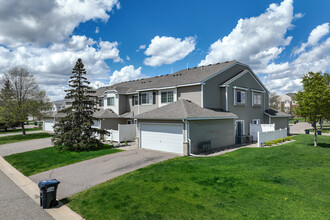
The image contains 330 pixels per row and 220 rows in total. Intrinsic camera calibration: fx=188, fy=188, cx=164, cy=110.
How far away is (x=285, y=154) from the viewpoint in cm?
1343

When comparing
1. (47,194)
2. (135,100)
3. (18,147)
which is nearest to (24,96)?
(18,147)

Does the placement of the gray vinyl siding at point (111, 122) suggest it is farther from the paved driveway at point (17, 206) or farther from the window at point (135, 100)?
the paved driveway at point (17, 206)

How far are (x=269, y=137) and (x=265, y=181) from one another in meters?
11.7

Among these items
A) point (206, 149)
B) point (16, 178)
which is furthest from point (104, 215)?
point (206, 149)

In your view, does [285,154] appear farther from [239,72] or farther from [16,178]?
[16,178]

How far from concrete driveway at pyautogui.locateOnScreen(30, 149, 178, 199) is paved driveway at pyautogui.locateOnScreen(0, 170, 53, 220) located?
1.03m

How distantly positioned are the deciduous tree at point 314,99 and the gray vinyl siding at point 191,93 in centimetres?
938

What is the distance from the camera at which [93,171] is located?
35.9 feet

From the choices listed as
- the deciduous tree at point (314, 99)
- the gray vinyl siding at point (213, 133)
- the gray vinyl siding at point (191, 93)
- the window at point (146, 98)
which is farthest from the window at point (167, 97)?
the deciduous tree at point (314, 99)

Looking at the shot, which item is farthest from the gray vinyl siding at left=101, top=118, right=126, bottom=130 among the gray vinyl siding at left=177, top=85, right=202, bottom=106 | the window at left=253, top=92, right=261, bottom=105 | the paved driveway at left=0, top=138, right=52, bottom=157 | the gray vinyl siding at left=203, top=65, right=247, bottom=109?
the window at left=253, top=92, right=261, bottom=105

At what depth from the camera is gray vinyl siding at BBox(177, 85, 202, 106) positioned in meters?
17.8

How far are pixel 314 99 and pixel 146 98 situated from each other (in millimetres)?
16329

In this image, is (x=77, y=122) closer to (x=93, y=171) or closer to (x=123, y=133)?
(x=123, y=133)

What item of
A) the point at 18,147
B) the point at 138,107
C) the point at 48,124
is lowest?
the point at 18,147
